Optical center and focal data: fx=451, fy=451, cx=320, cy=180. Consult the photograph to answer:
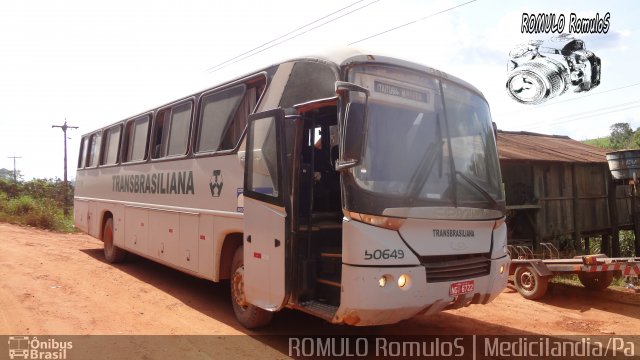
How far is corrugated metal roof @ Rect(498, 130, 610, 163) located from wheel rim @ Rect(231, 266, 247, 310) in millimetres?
8248

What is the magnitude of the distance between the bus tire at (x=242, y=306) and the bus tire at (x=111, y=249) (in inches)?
234

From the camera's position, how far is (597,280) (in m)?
8.02

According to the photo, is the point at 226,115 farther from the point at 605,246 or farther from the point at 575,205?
the point at 605,246

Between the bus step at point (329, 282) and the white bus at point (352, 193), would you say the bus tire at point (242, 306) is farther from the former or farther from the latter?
the bus step at point (329, 282)

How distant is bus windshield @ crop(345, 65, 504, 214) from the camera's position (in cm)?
433

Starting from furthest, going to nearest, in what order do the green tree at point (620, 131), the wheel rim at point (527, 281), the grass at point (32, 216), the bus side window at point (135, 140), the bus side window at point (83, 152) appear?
the green tree at point (620, 131), the grass at point (32, 216), the bus side window at point (83, 152), the bus side window at point (135, 140), the wheel rim at point (527, 281)

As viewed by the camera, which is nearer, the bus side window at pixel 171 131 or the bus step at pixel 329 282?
the bus step at pixel 329 282

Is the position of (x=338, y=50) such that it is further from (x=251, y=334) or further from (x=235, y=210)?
(x=251, y=334)

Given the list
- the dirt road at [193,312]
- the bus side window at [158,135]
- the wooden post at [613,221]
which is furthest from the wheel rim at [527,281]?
the bus side window at [158,135]

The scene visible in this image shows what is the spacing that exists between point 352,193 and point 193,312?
378cm

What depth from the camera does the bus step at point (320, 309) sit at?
4.42m

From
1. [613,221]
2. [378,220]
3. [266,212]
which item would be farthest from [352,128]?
[613,221]

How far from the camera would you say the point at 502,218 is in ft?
17.2

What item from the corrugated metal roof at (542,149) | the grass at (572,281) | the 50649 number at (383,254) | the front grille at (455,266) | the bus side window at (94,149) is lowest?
the grass at (572,281)
